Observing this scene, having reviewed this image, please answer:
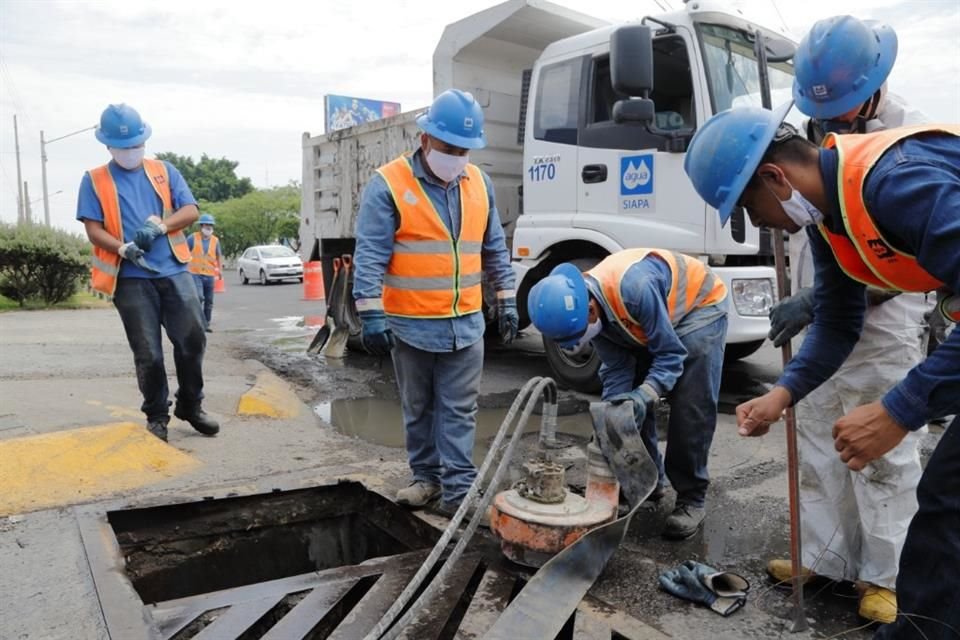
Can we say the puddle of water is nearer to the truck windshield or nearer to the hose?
the hose

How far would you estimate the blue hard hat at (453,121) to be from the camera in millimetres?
3057

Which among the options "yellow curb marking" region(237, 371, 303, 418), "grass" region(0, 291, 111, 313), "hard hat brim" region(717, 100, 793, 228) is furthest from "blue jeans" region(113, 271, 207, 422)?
"grass" region(0, 291, 111, 313)

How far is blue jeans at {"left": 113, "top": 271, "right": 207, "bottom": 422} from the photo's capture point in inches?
159

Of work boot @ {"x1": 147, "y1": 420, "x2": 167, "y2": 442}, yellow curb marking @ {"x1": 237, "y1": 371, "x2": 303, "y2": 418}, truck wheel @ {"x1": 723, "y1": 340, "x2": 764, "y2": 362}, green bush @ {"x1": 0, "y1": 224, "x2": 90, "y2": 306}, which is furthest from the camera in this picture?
green bush @ {"x1": 0, "y1": 224, "x2": 90, "y2": 306}

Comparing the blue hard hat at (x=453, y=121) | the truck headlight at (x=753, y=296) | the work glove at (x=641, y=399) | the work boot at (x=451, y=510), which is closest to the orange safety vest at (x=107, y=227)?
the blue hard hat at (x=453, y=121)

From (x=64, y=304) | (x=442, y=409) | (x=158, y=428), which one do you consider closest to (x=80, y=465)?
(x=158, y=428)

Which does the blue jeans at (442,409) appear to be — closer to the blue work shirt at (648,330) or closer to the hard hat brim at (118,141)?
the blue work shirt at (648,330)

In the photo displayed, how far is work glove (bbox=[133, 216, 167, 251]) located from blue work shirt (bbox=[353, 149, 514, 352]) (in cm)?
145

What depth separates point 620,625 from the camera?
7.18ft

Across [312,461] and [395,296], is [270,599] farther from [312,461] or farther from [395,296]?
[312,461]

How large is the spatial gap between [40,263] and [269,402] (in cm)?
921

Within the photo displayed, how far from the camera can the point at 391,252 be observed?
3162 millimetres

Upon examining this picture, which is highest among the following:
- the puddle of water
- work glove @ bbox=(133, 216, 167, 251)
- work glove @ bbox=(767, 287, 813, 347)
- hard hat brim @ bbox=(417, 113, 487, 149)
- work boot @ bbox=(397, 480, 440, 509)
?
hard hat brim @ bbox=(417, 113, 487, 149)

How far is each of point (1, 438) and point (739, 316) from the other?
442 cm
